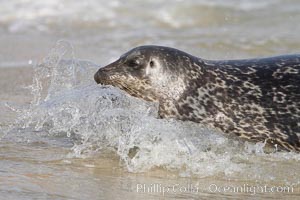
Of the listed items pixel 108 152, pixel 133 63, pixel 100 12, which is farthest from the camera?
pixel 100 12

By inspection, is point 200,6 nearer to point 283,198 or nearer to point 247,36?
point 247,36

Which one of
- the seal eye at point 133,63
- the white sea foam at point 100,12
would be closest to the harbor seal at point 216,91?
the seal eye at point 133,63

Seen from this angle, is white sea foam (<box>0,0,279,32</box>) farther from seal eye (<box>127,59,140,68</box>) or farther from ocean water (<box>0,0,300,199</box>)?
seal eye (<box>127,59,140,68</box>)

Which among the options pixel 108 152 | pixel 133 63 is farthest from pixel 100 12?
pixel 108 152

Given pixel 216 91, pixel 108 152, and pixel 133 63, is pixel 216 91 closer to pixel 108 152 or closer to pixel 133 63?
pixel 133 63

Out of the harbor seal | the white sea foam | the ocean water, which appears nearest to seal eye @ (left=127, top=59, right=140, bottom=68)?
the harbor seal

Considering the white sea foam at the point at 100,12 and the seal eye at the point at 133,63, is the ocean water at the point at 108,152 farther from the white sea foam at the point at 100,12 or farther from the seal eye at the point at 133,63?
the white sea foam at the point at 100,12

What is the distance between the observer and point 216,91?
6629mm

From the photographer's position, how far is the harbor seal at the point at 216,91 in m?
6.43

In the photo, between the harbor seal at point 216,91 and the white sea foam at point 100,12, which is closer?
the harbor seal at point 216,91

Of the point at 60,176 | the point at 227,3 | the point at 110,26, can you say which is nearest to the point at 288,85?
the point at 60,176

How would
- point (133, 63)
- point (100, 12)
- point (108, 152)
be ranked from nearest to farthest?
1. point (108, 152)
2. point (133, 63)
3. point (100, 12)

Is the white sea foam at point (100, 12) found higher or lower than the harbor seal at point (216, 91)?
higher

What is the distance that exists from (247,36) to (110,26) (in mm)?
2281
